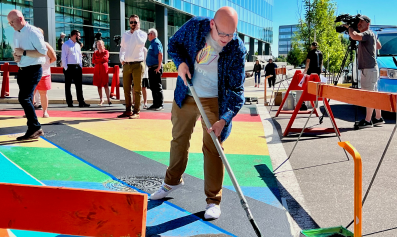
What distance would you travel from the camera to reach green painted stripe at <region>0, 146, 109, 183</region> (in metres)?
4.77

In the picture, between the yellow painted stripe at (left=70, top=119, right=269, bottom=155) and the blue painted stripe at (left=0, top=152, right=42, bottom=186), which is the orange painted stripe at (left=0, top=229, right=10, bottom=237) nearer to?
the blue painted stripe at (left=0, top=152, right=42, bottom=186)

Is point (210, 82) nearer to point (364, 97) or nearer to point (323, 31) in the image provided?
point (364, 97)

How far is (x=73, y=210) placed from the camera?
1.91 metres

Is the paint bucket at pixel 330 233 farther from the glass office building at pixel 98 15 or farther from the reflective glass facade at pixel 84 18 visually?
the reflective glass facade at pixel 84 18

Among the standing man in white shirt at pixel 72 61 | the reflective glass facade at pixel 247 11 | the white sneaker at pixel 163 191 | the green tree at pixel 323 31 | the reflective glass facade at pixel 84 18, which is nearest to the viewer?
the white sneaker at pixel 163 191

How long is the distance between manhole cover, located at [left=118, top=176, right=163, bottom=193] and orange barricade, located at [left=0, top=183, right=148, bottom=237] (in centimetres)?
244

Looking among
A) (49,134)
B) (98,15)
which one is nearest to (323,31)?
(98,15)

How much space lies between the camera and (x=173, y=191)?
172 inches

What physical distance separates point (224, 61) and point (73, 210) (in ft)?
6.35

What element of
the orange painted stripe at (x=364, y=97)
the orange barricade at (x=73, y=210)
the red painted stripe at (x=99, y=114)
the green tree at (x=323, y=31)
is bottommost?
the red painted stripe at (x=99, y=114)

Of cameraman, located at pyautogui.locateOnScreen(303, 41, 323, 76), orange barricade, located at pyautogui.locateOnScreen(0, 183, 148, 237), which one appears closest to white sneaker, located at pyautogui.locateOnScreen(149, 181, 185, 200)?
orange barricade, located at pyautogui.locateOnScreen(0, 183, 148, 237)

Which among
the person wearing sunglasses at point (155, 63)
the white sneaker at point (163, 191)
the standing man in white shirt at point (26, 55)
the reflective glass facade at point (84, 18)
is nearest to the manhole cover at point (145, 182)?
the white sneaker at point (163, 191)

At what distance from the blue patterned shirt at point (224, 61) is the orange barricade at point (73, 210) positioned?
1653mm

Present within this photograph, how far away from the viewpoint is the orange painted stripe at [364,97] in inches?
137
